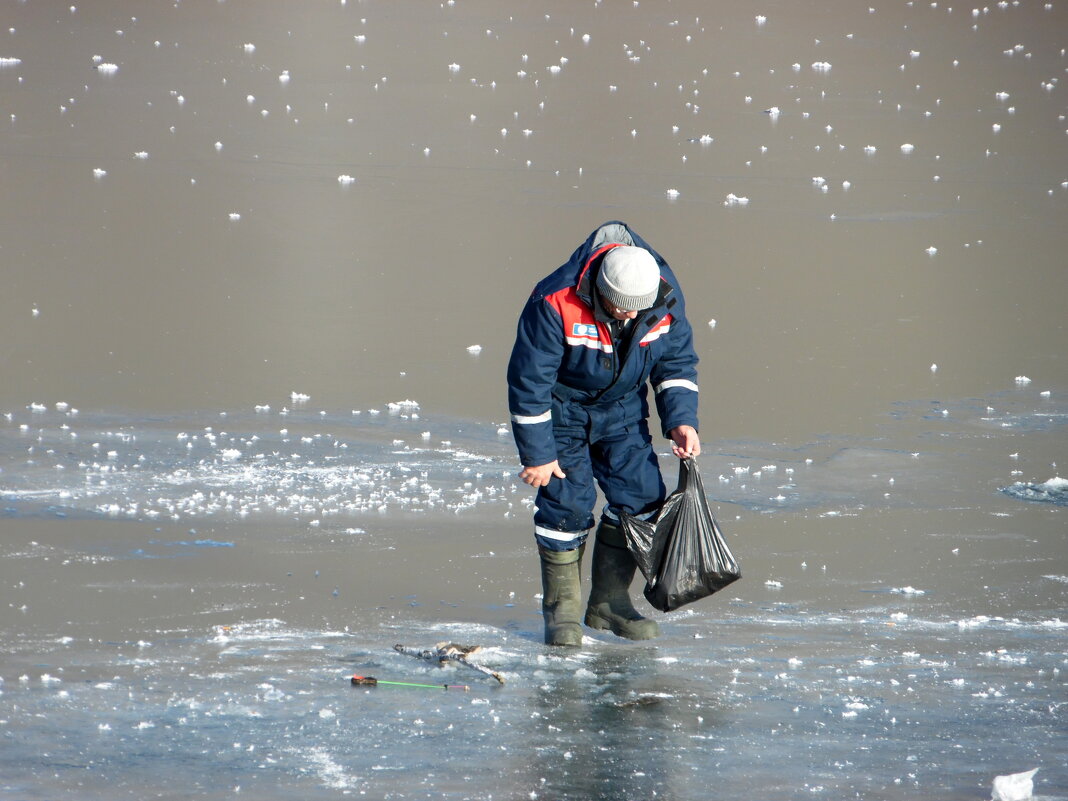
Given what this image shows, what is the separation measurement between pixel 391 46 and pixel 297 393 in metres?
14.2

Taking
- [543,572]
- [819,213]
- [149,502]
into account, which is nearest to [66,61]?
[819,213]

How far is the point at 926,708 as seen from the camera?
4.34 meters

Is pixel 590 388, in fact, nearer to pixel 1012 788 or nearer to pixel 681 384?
pixel 681 384

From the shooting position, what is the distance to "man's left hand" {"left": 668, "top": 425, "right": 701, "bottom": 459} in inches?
192

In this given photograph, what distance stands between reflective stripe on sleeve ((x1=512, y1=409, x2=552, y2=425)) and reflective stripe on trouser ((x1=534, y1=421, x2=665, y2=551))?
20cm

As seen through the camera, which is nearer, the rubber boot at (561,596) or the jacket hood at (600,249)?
the jacket hood at (600,249)

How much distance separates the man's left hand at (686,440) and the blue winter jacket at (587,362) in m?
0.02

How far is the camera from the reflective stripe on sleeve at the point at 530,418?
4.65 m

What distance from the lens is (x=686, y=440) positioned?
4891mm

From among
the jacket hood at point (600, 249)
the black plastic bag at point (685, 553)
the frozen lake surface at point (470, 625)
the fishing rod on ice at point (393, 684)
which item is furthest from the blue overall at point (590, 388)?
the fishing rod on ice at point (393, 684)

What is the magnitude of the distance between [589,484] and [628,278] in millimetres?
812

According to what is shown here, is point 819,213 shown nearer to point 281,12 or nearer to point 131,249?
point 131,249

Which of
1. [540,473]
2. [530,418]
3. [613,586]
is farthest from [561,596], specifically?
[530,418]

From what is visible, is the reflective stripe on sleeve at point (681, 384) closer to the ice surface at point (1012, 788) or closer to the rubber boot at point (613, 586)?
the rubber boot at point (613, 586)
